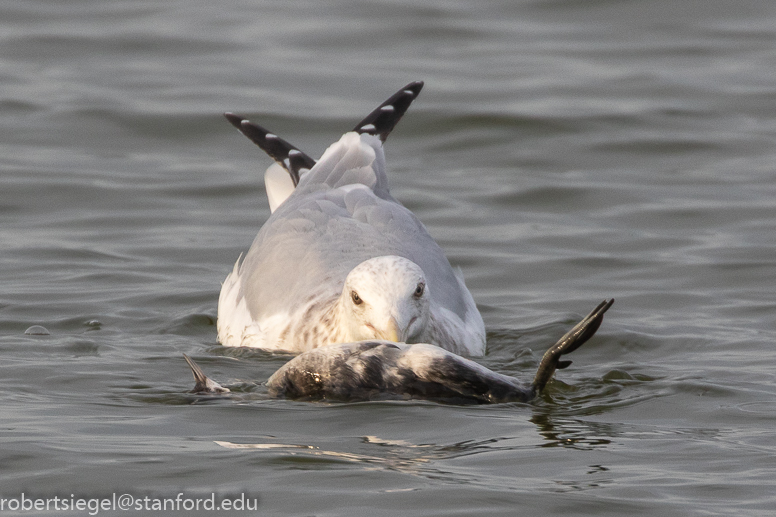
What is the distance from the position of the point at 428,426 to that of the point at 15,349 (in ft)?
8.09

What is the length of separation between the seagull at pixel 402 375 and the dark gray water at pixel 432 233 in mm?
90

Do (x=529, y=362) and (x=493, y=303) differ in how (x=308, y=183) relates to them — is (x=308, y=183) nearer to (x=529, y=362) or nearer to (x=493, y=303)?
(x=493, y=303)

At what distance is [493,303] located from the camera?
26.3 feet

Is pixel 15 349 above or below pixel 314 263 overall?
below

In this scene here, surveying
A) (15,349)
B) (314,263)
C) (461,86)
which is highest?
(461,86)

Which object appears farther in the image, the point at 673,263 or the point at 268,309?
the point at 673,263

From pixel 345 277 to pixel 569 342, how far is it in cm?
195

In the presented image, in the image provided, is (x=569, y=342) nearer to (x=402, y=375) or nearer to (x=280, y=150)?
(x=402, y=375)

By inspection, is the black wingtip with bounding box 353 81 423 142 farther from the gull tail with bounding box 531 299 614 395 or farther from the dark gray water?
the gull tail with bounding box 531 299 614 395

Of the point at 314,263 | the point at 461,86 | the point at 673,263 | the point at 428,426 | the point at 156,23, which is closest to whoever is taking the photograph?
the point at 428,426

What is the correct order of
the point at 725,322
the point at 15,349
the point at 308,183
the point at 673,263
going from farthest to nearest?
1. the point at 673,263
2. the point at 308,183
3. the point at 725,322
4. the point at 15,349

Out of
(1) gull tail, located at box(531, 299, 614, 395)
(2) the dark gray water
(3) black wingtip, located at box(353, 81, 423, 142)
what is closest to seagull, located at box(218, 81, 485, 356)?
(2) the dark gray water

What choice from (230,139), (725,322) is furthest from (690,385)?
(230,139)

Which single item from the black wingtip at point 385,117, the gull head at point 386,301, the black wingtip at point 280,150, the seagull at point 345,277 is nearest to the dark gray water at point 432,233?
the seagull at point 345,277
